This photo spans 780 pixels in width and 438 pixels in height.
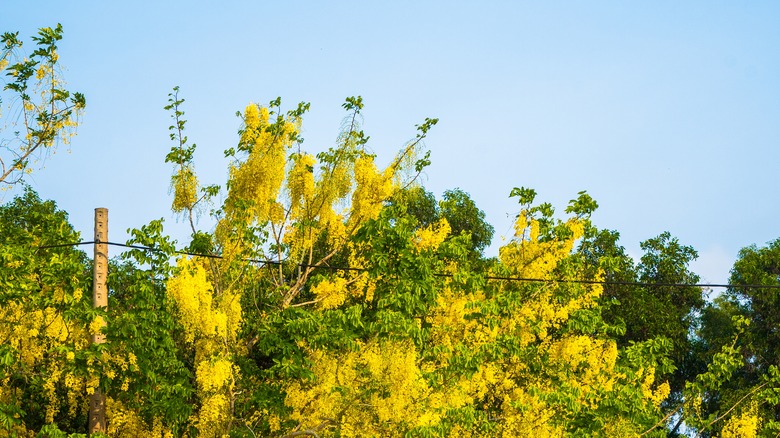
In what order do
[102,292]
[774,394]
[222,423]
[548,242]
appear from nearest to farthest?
[102,292]
[222,423]
[548,242]
[774,394]

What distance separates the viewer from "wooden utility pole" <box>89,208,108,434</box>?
12.1 metres

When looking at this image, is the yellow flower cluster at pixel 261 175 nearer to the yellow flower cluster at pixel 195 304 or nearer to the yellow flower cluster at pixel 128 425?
the yellow flower cluster at pixel 195 304

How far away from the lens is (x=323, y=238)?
19.7m

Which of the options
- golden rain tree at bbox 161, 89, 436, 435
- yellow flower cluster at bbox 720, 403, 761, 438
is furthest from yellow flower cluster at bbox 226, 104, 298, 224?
yellow flower cluster at bbox 720, 403, 761, 438

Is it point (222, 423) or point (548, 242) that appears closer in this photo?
point (222, 423)

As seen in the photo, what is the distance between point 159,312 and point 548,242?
18.9 feet

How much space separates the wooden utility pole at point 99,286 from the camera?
12125mm

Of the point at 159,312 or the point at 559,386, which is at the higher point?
the point at 159,312

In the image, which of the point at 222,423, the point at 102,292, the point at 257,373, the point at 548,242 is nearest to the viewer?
the point at 102,292

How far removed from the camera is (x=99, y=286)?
12352 mm

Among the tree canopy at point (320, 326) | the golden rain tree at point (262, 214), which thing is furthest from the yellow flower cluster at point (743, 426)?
the golden rain tree at point (262, 214)

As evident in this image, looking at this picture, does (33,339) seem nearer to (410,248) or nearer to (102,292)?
(102,292)

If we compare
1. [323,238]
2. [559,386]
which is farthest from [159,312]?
[323,238]

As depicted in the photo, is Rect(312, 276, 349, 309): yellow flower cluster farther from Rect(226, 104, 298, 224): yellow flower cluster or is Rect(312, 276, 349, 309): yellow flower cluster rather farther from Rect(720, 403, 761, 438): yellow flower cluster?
Rect(720, 403, 761, 438): yellow flower cluster
